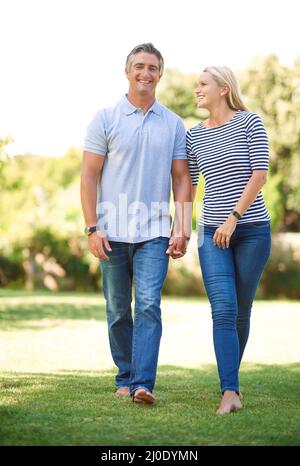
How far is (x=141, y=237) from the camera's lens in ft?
15.9

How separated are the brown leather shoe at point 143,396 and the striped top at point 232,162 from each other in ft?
3.44

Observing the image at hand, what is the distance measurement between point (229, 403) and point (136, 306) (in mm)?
804

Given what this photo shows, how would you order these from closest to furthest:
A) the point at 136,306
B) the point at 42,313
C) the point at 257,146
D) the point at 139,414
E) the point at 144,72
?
1. the point at 139,414
2. the point at 257,146
3. the point at 136,306
4. the point at 144,72
5. the point at 42,313

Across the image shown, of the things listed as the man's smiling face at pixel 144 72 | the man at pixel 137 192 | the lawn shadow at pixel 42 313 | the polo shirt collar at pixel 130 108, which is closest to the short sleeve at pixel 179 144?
the man at pixel 137 192

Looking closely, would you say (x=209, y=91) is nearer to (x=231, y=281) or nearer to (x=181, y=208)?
(x=181, y=208)

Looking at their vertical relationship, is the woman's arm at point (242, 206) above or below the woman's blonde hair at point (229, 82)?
below

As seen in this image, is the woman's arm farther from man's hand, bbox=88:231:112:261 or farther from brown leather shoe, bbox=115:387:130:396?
brown leather shoe, bbox=115:387:130:396

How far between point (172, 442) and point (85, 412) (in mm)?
821

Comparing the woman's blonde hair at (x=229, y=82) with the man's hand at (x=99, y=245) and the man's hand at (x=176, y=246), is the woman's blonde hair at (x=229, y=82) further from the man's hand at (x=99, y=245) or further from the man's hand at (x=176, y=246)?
the man's hand at (x=99, y=245)

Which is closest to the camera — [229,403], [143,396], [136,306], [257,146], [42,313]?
[229,403]

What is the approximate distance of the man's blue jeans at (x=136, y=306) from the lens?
470 cm

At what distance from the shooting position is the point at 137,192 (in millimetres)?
4852

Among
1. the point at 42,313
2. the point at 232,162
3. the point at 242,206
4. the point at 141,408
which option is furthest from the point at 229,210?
the point at 42,313

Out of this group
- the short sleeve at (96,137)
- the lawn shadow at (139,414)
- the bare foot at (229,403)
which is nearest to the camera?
the lawn shadow at (139,414)
